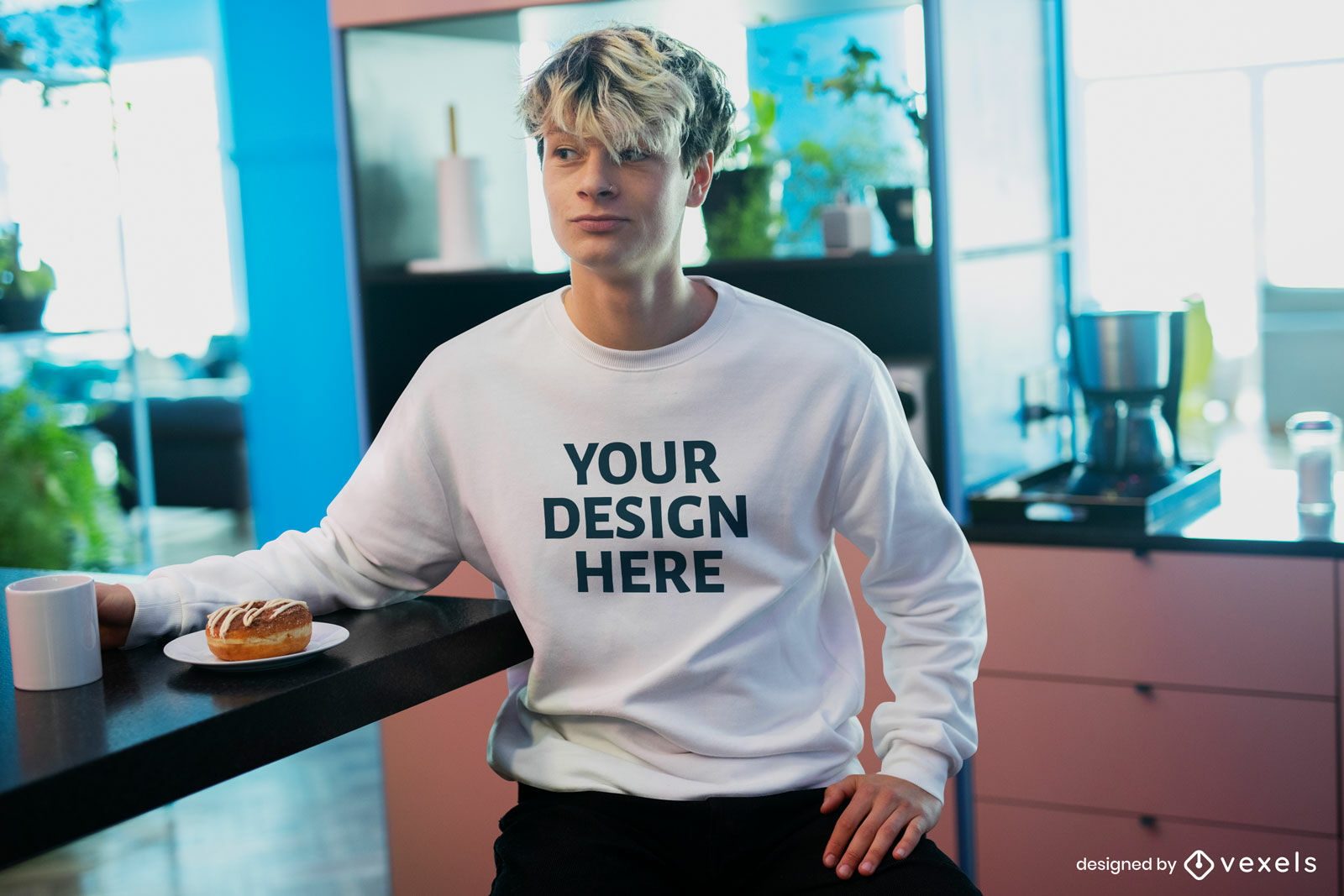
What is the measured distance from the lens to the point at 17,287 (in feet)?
12.2

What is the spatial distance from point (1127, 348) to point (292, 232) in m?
2.48

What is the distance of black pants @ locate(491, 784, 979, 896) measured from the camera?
1471 millimetres

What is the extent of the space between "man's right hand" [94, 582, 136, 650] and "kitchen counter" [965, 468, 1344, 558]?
1464 millimetres

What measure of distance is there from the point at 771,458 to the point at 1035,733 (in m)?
1.08

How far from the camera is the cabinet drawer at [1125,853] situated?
87.8 inches

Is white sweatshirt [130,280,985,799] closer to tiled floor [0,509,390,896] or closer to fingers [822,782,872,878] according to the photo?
fingers [822,782,872,878]

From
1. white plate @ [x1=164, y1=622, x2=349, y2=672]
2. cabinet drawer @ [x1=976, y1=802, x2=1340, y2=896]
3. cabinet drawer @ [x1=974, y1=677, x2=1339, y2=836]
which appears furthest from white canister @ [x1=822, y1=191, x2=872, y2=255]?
white plate @ [x1=164, y1=622, x2=349, y2=672]

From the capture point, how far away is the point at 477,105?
9.68 ft

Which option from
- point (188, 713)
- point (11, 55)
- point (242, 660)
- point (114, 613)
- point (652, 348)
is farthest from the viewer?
point (11, 55)

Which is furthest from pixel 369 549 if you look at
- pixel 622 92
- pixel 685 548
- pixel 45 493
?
pixel 45 493

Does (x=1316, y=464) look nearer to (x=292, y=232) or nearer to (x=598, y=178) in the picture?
(x=598, y=178)

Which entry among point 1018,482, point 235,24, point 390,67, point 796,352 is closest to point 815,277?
point 1018,482

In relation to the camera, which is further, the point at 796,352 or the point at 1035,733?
the point at 1035,733

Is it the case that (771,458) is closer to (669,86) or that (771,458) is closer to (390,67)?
(669,86)
